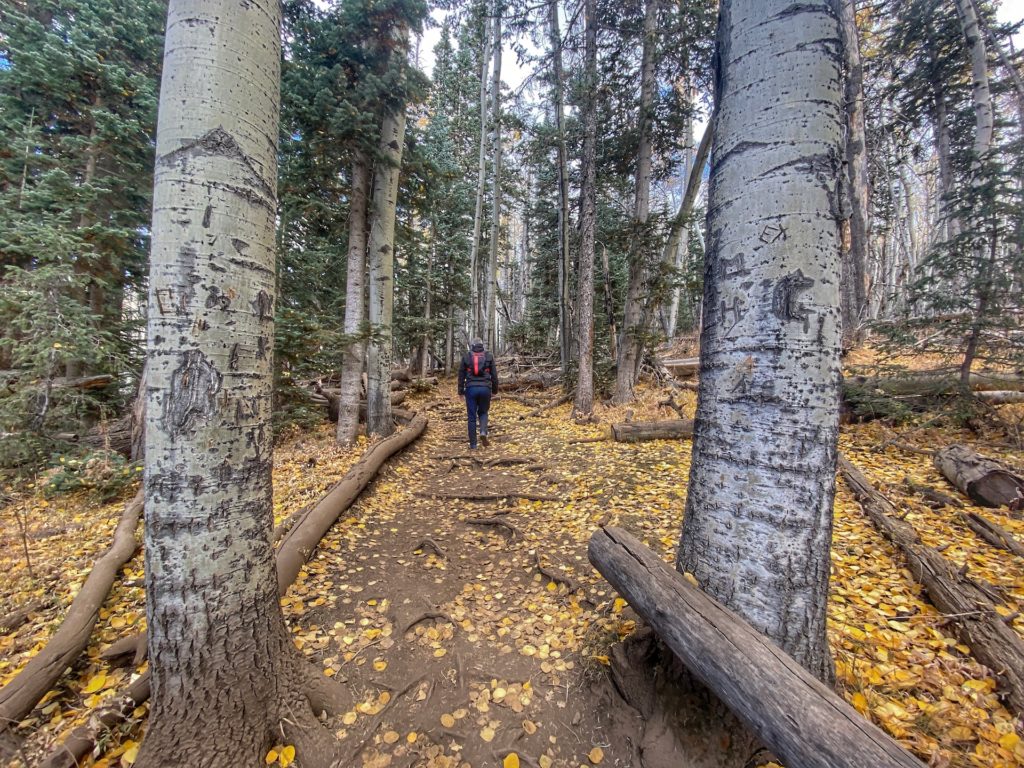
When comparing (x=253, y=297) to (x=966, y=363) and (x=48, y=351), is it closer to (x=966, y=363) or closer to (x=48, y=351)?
(x=48, y=351)

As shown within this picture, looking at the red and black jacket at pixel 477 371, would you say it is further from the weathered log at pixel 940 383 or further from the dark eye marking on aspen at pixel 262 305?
the weathered log at pixel 940 383

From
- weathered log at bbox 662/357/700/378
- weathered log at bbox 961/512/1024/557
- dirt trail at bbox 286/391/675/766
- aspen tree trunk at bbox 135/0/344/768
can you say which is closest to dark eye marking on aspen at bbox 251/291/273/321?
aspen tree trunk at bbox 135/0/344/768

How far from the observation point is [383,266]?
809 centimetres

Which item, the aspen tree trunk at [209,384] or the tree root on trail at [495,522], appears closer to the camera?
the aspen tree trunk at [209,384]

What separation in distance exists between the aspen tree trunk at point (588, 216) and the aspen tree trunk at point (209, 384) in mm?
7920

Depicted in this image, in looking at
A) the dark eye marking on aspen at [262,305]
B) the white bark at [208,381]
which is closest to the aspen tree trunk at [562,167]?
the white bark at [208,381]

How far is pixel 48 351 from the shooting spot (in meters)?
4.82

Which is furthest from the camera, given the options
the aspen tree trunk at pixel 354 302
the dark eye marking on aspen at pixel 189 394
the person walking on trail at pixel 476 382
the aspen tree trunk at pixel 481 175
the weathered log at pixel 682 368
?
the aspen tree trunk at pixel 481 175

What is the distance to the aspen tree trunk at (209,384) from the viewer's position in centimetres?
175

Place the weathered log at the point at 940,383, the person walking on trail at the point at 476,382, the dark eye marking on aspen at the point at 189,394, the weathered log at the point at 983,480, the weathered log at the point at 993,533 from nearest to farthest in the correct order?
1. the dark eye marking on aspen at the point at 189,394
2. the weathered log at the point at 993,533
3. the weathered log at the point at 983,480
4. the weathered log at the point at 940,383
5. the person walking on trail at the point at 476,382

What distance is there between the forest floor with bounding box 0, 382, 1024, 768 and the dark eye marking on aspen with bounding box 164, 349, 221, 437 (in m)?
1.73

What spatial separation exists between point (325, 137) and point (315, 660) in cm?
807

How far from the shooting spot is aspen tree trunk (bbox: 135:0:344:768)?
1751 millimetres

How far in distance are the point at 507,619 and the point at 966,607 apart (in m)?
3.05
